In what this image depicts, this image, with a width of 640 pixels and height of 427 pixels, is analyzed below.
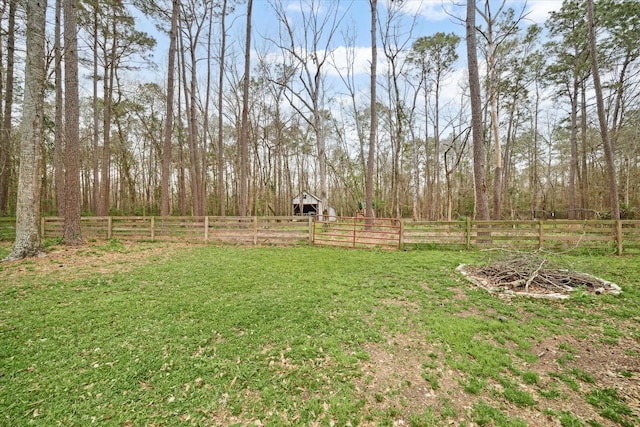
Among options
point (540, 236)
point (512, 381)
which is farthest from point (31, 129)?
point (540, 236)

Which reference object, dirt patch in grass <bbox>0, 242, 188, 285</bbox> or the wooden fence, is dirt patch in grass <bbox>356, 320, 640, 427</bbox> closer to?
the wooden fence

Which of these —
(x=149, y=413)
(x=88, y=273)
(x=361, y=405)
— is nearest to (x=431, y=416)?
(x=361, y=405)

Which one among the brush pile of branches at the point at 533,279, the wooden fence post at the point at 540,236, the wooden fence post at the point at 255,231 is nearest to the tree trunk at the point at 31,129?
the wooden fence post at the point at 255,231

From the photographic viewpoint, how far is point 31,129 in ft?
19.8

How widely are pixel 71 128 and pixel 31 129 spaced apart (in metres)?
1.55

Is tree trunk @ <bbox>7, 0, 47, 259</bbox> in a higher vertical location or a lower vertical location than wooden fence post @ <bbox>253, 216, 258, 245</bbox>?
higher

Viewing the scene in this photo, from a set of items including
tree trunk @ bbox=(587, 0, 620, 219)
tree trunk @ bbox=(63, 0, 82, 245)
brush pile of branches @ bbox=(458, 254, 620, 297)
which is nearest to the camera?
brush pile of branches @ bbox=(458, 254, 620, 297)

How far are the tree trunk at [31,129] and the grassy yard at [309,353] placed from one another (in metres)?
1.77

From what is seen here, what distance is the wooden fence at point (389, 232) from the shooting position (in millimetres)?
7102

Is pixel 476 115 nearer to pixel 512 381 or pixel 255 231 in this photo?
pixel 512 381

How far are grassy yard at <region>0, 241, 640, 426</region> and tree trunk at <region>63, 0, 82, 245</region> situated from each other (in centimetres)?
322

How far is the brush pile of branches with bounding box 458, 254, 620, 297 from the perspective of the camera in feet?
14.3

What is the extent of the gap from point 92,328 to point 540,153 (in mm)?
33529

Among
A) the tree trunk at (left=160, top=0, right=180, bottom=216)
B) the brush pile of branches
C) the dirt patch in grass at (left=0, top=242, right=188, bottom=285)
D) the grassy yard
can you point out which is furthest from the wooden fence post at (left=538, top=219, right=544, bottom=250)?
the tree trunk at (left=160, top=0, right=180, bottom=216)
